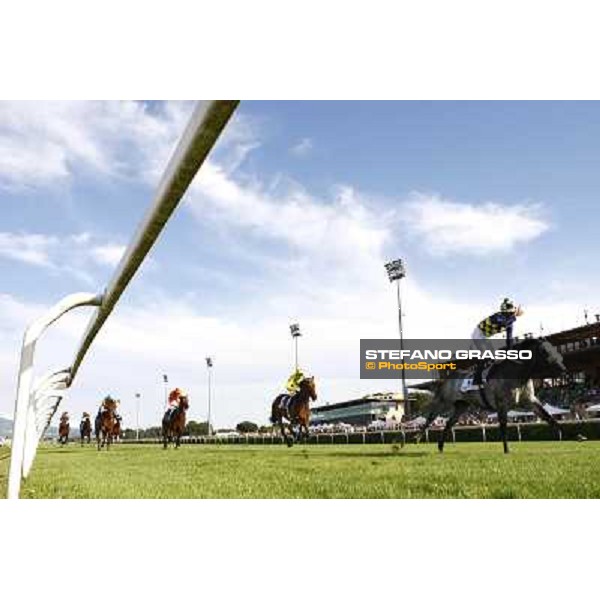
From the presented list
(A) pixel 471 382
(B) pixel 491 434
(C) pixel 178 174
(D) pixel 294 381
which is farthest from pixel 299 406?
(C) pixel 178 174

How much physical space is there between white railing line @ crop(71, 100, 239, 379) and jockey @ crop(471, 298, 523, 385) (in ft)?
35.4

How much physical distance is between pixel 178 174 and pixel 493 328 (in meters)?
13.1

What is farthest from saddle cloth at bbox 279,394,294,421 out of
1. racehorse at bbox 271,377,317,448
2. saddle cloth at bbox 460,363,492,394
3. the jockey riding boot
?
the jockey riding boot

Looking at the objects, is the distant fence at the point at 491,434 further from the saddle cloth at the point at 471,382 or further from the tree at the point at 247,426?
the tree at the point at 247,426

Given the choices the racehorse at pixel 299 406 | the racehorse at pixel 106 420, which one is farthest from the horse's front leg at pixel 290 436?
the racehorse at pixel 106 420

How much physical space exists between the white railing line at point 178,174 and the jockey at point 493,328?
35.4 ft

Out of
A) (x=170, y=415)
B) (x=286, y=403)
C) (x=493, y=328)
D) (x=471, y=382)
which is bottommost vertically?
(x=170, y=415)

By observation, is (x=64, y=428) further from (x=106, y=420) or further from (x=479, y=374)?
(x=479, y=374)

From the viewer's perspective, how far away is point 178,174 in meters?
3.39

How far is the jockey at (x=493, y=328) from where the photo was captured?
14.4m

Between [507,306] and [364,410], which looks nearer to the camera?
[507,306]

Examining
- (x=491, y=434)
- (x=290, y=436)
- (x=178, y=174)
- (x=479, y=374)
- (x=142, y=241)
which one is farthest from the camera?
(x=491, y=434)
